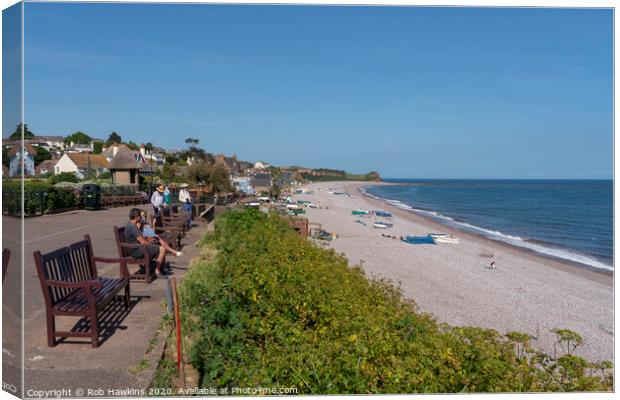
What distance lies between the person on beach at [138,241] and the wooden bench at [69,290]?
1.41 m

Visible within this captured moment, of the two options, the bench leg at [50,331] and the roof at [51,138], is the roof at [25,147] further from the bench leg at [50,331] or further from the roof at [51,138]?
the bench leg at [50,331]

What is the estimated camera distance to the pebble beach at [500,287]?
10.1 meters

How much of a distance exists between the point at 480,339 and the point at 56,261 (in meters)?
3.57

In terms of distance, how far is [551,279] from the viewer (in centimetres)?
1555

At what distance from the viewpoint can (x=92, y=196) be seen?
11641 mm

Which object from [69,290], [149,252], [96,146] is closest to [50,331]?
[69,290]

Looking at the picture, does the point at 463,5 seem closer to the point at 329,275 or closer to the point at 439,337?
the point at 439,337

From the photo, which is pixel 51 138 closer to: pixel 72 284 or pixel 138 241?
pixel 72 284

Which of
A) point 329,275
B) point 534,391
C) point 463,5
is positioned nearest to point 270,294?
point 329,275

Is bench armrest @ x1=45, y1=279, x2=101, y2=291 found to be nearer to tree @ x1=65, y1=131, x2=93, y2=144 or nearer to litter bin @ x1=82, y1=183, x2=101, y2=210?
tree @ x1=65, y1=131, x2=93, y2=144

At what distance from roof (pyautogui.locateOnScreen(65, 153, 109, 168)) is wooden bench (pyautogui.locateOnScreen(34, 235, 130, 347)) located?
3.12ft

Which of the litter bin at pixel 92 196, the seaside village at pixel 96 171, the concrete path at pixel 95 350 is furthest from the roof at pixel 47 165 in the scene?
the litter bin at pixel 92 196

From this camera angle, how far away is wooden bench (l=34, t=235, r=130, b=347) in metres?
3.91

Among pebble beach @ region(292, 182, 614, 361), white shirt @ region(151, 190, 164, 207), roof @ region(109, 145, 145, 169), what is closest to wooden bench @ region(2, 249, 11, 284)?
pebble beach @ region(292, 182, 614, 361)
